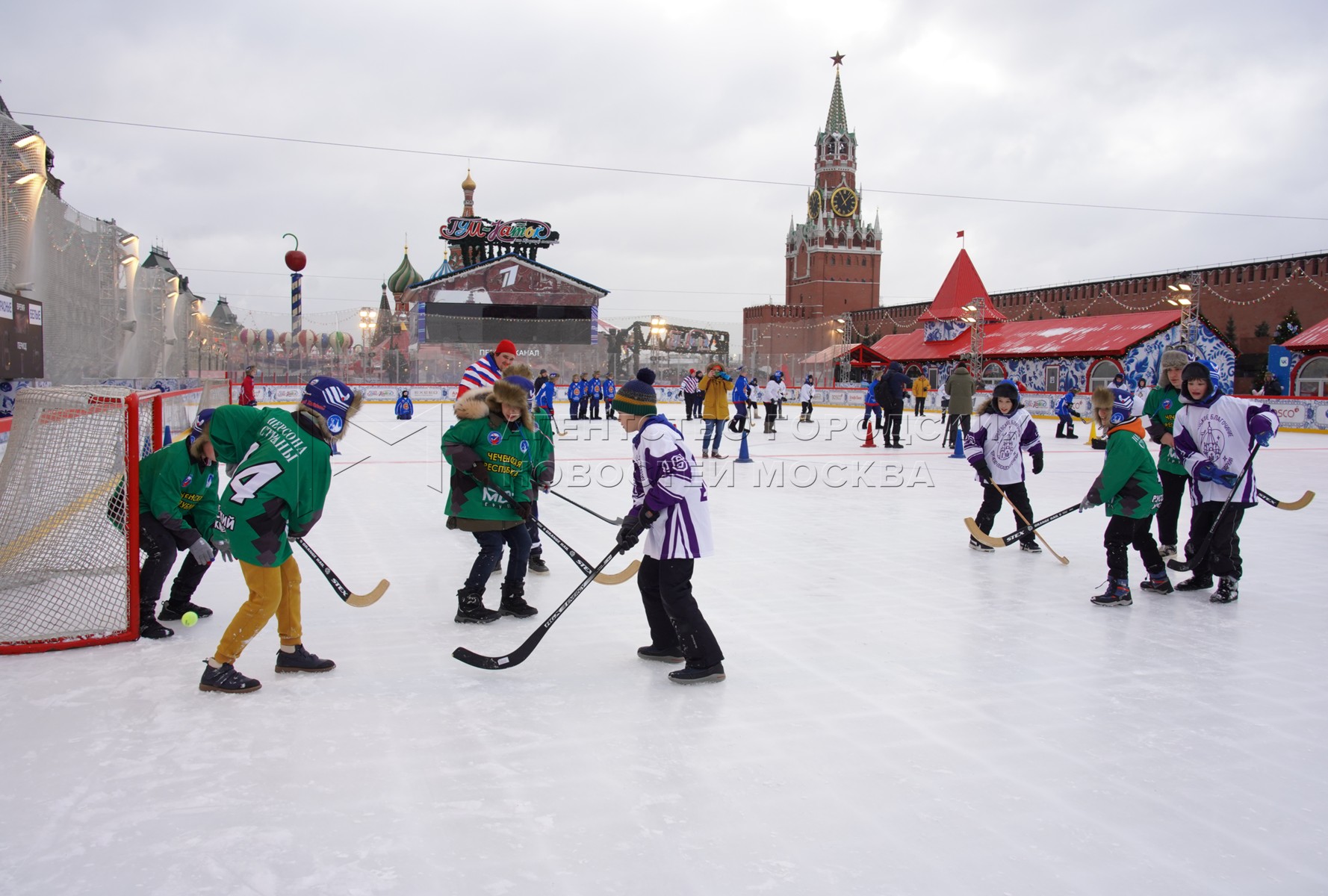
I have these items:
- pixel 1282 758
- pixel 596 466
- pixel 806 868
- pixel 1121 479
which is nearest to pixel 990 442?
pixel 1121 479

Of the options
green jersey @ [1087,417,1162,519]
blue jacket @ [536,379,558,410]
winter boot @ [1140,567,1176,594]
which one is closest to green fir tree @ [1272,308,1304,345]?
blue jacket @ [536,379,558,410]

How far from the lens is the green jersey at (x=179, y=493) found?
4.09 meters

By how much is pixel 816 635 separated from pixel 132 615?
122 inches

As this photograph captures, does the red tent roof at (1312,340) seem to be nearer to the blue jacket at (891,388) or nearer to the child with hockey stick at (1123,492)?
the blue jacket at (891,388)

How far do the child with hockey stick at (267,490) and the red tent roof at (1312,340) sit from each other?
27.9 metres

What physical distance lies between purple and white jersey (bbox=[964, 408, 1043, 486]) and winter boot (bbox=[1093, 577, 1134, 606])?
1.52 metres

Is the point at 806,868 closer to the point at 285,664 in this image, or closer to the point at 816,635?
the point at 816,635

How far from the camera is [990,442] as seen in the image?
633 cm

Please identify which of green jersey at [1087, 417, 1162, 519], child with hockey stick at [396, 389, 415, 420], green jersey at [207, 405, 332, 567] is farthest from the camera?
child with hockey stick at [396, 389, 415, 420]

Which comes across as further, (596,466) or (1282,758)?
(596,466)

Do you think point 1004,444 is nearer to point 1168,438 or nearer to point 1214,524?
point 1168,438

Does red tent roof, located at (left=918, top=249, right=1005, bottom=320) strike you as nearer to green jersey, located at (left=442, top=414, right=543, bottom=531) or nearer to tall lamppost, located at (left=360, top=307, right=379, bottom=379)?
tall lamppost, located at (left=360, top=307, right=379, bottom=379)

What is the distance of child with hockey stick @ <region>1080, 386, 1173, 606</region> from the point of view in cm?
473

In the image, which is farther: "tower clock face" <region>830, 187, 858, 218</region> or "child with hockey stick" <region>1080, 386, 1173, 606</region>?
"tower clock face" <region>830, 187, 858, 218</region>
